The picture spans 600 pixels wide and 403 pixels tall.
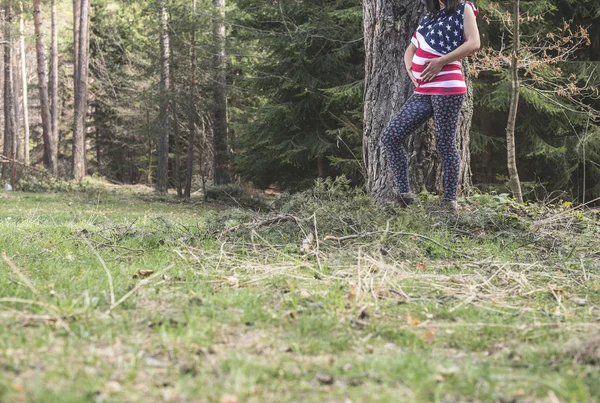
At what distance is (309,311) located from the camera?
2.58 meters

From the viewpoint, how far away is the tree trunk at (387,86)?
529cm

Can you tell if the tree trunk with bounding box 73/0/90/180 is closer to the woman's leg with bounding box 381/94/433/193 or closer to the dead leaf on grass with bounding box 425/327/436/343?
the woman's leg with bounding box 381/94/433/193

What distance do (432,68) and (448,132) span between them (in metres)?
0.54

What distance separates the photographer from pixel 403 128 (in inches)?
181

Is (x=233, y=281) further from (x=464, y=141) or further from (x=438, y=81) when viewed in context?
(x=464, y=141)

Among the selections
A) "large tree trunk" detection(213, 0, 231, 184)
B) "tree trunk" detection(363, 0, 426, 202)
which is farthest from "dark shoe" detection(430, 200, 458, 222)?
"large tree trunk" detection(213, 0, 231, 184)

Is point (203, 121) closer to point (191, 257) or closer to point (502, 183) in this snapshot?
point (502, 183)

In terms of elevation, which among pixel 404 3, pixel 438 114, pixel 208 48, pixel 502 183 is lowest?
pixel 502 183

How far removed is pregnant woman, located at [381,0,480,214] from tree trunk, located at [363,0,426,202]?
1.79 feet

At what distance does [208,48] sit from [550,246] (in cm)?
1375

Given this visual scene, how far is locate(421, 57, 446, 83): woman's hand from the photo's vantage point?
4379mm

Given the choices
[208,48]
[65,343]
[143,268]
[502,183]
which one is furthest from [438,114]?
Answer: [208,48]

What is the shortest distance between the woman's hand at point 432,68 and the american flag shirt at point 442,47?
35 mm

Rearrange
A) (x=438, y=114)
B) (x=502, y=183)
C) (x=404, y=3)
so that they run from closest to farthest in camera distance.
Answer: (x=438, y=114), (x=404, y=3), (x=502, y=183)
